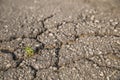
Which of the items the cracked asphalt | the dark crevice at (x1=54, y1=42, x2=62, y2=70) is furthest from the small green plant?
the dark crevice at (x1=54, y1=42, x2=62, y2=70)

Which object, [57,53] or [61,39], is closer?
[57,53]

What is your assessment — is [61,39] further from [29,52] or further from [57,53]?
[29,52]

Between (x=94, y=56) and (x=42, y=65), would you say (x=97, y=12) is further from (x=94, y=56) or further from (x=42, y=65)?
(x=42, y=65)

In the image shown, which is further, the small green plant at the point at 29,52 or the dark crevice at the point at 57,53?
the small green plant at the point at 29,52

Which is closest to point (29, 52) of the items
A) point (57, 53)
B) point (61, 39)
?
point (57, 53)

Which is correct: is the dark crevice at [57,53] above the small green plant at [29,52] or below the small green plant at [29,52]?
below

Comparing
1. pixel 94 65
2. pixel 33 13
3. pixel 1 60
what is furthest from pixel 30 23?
pixel 94 65

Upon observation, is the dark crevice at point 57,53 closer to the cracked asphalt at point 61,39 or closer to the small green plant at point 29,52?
the cracked asphalt at point 61,39

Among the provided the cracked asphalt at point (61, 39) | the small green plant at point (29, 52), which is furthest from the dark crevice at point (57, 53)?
the small green plant at point (29, 52)

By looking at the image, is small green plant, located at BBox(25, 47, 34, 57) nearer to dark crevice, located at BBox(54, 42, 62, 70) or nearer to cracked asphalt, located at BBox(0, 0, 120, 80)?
cracked asphalt, located at BBox(0, 0, 120, 80)
